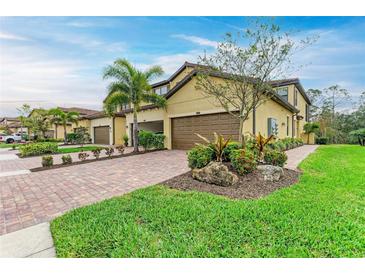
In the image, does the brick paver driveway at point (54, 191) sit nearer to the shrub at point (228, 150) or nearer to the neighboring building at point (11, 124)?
the shrub at point (228, 150)

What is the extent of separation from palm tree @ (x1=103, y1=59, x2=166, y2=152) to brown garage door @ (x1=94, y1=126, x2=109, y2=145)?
994 cm

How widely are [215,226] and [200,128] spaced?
10151 millimetres

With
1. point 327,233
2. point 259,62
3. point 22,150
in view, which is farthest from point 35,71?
point 22,150

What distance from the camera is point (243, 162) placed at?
18.6 feet

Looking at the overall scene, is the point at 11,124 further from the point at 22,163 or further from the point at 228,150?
the point at 228,150

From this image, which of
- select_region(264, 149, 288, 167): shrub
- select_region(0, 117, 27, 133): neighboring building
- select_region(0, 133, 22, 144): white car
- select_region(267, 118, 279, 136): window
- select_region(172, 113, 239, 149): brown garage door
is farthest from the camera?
select_region(0, 117, 27, 133): neighboring building

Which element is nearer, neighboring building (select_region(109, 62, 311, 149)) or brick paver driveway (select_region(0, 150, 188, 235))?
brick paver driveway (select_region(0, 150, 188, 235))

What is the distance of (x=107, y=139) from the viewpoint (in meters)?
23.1

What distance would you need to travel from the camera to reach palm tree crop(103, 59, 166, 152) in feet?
42.9

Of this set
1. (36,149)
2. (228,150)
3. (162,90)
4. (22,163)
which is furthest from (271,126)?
(36,149)

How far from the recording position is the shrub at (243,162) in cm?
568

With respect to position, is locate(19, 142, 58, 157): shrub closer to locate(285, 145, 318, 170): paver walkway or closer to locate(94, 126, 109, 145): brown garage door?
locate(94, 126, 109, 145): brown garage door

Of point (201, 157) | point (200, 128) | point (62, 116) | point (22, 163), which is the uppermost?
point (62, 116)

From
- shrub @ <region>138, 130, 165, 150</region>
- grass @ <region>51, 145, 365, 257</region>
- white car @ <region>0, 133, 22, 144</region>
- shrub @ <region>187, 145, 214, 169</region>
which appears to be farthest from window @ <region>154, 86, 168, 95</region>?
white car @ <region>0, 133, 22, 144</region>
